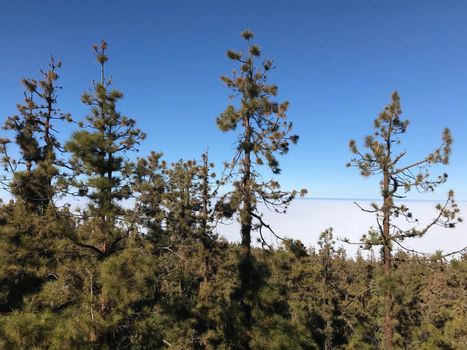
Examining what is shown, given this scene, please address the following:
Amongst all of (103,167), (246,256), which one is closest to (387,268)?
(246,256)

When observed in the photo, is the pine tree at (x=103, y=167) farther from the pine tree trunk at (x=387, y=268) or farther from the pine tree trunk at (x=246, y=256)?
the pine tree trunk at (x=387, y=268)

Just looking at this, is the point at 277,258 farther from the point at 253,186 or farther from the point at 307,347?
the point at 307,347

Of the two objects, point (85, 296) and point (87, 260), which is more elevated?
point (87, 260)

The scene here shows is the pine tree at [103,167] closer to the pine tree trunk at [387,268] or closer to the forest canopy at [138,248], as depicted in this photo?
the forest canopy at [138,248]

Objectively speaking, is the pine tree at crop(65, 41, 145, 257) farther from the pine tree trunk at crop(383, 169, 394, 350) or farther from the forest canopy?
the pine tree trunk at crop(383, 169, 394, 350)

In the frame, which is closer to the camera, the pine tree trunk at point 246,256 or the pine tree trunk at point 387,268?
the pine tree trunk at point 246,256

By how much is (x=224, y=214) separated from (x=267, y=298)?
345cm

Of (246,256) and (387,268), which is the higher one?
(246,256)

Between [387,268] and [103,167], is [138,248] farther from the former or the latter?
[387,268]

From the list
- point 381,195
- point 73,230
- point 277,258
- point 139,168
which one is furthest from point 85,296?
point 381,195

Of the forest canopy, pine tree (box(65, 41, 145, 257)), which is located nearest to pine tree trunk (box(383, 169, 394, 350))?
the forest canopy

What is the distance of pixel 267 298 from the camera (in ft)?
41.0

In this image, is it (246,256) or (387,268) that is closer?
(246,256)

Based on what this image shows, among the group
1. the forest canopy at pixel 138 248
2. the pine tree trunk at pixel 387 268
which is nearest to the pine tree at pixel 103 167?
the forest canopy at pixel 138 248
